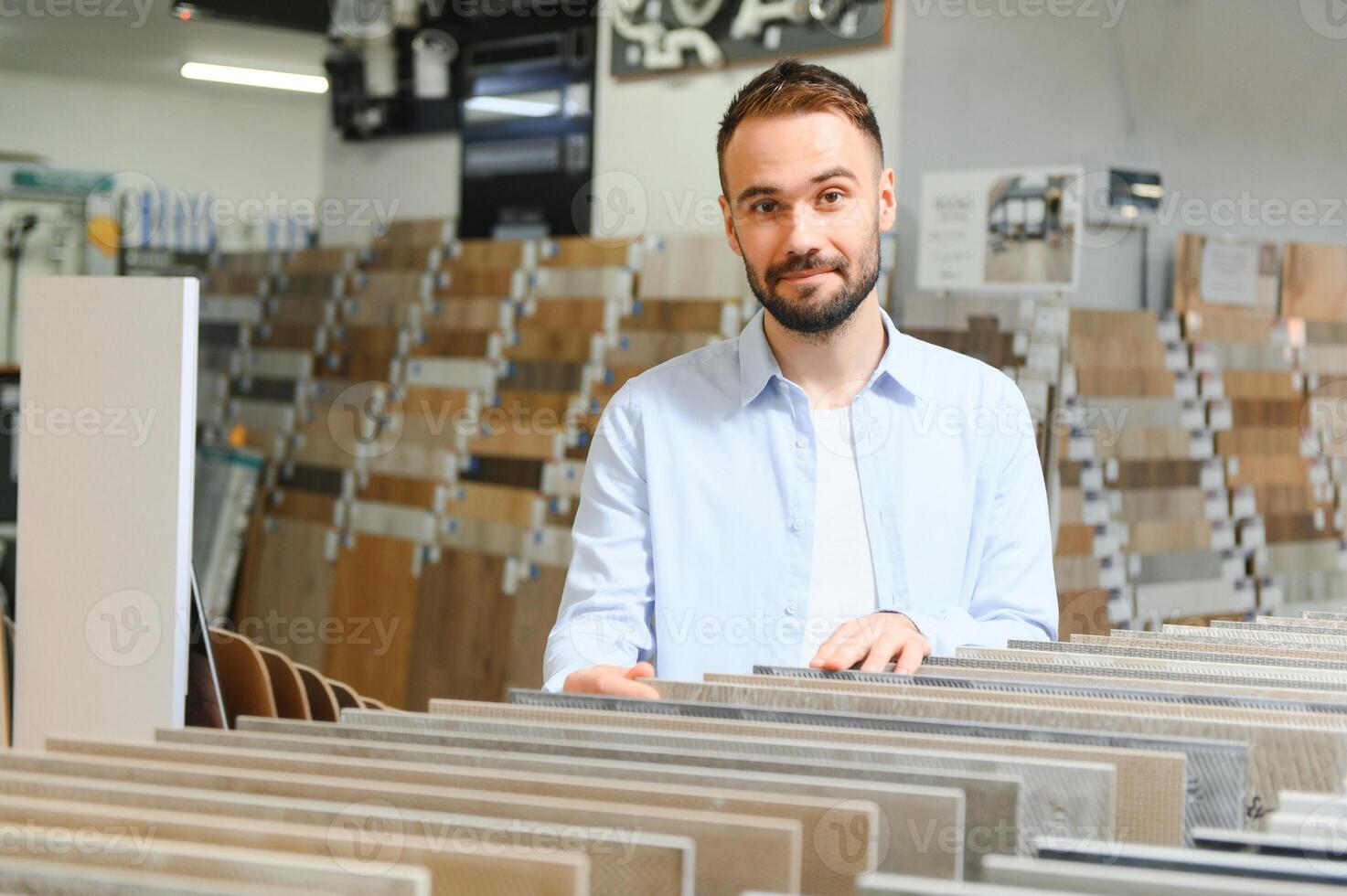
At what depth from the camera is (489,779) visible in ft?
2.52

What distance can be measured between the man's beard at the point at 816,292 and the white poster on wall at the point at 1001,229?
9.15ft

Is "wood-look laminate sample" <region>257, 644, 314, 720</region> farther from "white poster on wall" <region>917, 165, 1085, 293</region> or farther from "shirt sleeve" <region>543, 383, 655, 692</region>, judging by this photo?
"white poster on wall" <region>917, 165, 1085, 293</region>

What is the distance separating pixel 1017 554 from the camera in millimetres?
2217

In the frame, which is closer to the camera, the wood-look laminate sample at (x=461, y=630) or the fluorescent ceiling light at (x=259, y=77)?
the wood-look laminate sample at (x=461, y=630)

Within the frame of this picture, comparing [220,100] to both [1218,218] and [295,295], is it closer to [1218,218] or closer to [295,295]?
[295,295]

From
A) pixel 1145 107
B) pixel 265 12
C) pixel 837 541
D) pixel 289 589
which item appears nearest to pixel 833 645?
pixel 837 541

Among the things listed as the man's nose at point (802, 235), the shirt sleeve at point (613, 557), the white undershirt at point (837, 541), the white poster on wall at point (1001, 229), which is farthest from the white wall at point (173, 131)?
the man's nose at point (802, 235)

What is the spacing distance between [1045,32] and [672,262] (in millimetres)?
1544

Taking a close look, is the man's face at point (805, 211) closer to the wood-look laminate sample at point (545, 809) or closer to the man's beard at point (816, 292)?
the man's beard at point (816, 292)

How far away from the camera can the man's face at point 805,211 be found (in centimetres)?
204

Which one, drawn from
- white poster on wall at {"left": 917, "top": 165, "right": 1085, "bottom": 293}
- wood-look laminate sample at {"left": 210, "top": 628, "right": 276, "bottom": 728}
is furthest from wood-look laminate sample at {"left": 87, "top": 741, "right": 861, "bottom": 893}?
white poster on wall at {"left": 917, "top": 165, "right": 1085, "bottom": 293}

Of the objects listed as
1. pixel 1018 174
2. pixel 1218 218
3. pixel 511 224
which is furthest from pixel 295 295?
pixel 1218 218

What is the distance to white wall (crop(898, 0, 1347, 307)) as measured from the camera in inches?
195

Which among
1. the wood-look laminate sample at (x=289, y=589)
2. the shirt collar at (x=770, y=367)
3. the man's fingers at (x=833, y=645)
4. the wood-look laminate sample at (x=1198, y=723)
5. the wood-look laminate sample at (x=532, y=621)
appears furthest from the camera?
the wood-look laminate sample at (x=289, y=589)
